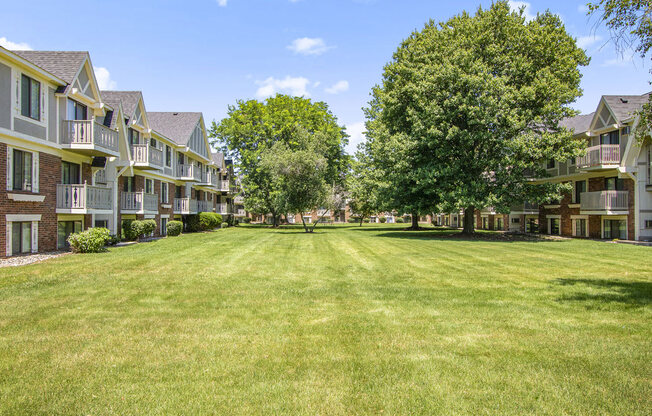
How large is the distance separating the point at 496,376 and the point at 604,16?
28.4 ft

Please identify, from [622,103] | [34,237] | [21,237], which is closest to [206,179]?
[34,237]

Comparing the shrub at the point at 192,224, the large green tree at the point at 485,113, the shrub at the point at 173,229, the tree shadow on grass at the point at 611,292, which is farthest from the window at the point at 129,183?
the tree shadow on grass at the point at 611,292

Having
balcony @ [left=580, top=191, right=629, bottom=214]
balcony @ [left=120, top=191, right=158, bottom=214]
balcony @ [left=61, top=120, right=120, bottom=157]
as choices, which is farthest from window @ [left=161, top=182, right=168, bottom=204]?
balcony @ [left=580, top=191, right=629, bottom=214]

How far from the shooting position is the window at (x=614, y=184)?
26891 millimetres

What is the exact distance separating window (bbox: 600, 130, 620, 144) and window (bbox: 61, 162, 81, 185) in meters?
31.6

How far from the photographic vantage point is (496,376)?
15.1ft

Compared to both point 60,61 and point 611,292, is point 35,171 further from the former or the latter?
point 611,292

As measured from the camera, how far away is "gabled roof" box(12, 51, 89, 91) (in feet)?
57.9

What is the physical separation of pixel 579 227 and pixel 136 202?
3096 cm

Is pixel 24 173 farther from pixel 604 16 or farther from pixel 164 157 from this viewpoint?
pixel 604 16

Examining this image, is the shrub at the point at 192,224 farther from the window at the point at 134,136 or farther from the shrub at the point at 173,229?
the window at the point at 134,136

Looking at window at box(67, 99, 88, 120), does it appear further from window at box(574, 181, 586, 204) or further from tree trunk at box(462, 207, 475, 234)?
window at box(574, 181, 586, 204)

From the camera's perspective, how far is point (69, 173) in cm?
1880

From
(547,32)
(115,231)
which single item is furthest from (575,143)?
(115,231)
